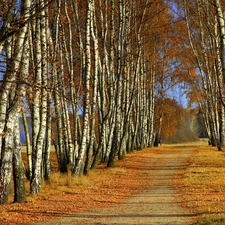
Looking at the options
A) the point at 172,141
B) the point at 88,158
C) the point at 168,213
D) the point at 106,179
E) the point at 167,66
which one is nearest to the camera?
the point at 168,213

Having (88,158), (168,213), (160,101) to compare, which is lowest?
(168,213)

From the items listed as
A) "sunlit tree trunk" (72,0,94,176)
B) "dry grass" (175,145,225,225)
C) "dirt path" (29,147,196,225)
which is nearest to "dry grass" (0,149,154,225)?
"dirt path" (29,147,196,225)

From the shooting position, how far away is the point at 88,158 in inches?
687

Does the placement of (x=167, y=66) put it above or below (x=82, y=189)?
above

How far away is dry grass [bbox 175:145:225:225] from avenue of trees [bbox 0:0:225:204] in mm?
3283

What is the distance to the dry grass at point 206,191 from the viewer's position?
27.1 feet

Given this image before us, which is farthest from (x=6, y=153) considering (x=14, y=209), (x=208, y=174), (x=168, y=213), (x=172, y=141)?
(x=172, y=141)

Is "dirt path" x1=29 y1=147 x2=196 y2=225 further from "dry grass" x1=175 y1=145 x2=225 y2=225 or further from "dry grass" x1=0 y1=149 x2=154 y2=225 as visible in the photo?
"dry grass" x1=0 y1=149 x2=154 y2=225

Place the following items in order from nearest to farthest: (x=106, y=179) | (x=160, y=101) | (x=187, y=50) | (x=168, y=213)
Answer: (x=168, y=213), (x=106, y=179), (x=187, y=50), (x=160, y=101)

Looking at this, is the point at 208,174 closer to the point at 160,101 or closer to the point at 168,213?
the point at 168,213

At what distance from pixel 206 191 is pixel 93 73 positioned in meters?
7.20

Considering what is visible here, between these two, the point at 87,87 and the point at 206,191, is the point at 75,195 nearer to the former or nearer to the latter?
the point at 206,191

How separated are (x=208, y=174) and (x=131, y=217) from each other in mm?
8468

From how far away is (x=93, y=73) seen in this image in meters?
17.0
